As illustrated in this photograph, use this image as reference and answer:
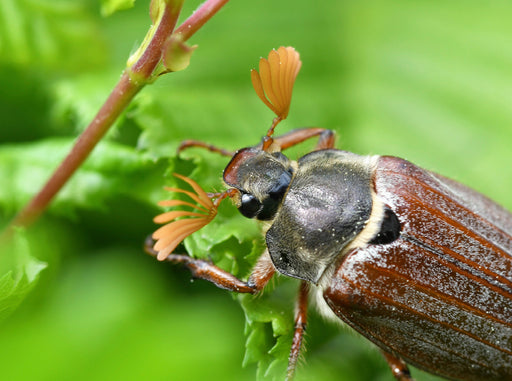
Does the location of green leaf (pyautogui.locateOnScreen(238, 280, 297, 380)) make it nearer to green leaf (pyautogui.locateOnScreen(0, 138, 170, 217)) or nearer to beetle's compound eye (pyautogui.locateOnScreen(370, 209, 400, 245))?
beetle's compound eye (pyautogui.locateOnScreen(370, 209, 400, 245))

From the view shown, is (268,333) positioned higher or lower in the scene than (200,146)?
lower

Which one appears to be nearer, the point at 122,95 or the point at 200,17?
the point at 200,17

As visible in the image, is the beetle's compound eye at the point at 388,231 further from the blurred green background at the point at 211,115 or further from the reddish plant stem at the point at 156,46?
the reddish plant stem at the point at 156,46

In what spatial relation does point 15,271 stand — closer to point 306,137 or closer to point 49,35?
point 306,137

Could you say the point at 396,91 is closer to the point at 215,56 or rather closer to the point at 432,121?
the point at 432,121


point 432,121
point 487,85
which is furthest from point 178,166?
point 487,85

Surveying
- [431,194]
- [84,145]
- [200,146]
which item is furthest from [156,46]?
[431,194]

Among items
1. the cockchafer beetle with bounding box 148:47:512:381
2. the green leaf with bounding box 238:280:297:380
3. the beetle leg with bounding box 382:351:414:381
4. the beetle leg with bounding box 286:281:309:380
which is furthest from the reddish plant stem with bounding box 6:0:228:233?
the beetle leg with bounding box 382:351:414:381
